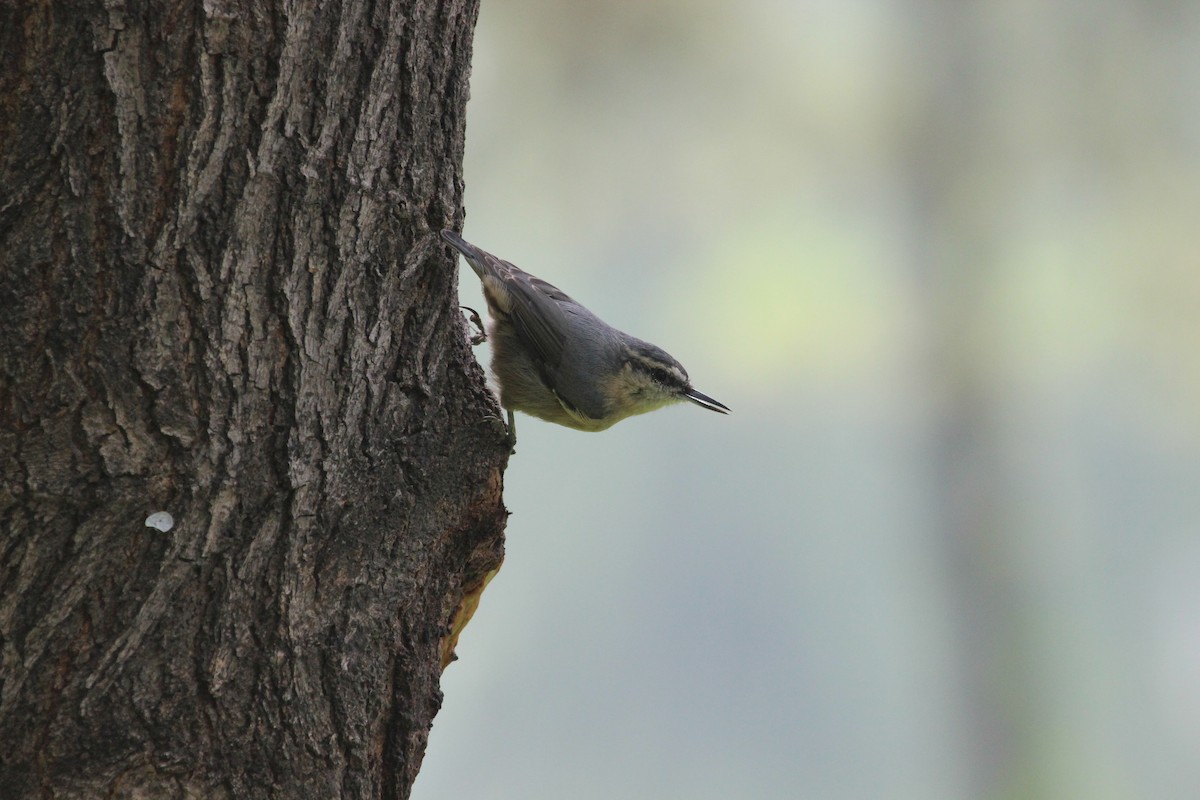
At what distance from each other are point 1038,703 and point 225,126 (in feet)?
15.7

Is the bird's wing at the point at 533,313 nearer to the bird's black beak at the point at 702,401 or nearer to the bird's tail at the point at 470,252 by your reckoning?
the bird's tail at the point at 470,252

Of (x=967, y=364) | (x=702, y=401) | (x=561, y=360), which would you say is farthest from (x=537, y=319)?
(x=967, y=364)

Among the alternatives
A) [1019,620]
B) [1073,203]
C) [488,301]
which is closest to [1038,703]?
[1019,620]

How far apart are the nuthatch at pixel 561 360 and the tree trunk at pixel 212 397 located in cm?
114

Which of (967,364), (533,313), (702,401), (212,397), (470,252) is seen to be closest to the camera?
(212,397)

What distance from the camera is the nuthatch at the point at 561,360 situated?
3164 millimetres

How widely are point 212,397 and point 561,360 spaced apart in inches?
62.8

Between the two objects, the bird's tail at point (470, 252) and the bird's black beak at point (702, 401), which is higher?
the bird's tail at point (470, 252)

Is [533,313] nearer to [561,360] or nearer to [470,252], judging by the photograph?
[561,360]

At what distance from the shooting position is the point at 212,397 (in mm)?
1694

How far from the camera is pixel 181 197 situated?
5.40ft

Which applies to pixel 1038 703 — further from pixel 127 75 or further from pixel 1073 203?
pixel 127 75

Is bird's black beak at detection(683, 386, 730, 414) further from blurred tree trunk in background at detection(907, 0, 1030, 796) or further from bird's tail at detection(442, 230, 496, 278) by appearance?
blurred tree trunk in background at detection(907, 0, 1030, 796)

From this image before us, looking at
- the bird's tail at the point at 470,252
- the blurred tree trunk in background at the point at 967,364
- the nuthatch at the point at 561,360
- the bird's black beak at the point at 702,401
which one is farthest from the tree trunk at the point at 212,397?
the blurred tree trunk in background at the point at 967,364
